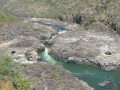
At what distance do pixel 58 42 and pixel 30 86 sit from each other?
31277mm

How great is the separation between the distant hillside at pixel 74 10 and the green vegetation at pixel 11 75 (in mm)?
45330

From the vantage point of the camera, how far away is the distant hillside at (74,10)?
94.8 meters

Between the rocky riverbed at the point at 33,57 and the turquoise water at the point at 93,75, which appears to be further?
the turquoise water at the point at 93,75

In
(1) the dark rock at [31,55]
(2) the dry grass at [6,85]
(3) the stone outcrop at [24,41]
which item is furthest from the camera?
(3) the stone outcrop at [24,41]

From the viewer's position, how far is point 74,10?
11231 cm

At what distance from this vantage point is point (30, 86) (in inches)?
1828

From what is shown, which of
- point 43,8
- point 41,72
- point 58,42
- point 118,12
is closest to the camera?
point 41,72

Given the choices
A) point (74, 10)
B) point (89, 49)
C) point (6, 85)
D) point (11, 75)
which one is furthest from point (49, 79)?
point (74, 10)

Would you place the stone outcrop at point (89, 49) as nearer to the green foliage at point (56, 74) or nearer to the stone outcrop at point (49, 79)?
the stone outcrop at point (49, 79)

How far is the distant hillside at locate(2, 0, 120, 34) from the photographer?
94812 mm

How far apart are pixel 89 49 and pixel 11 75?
27842 mm

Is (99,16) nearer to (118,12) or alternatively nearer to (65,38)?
(118,12)

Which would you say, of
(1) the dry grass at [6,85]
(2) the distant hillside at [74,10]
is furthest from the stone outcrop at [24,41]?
(2) the distant hillside at [74,10]

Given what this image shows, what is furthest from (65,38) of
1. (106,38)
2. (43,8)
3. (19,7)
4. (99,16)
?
(19,7)
